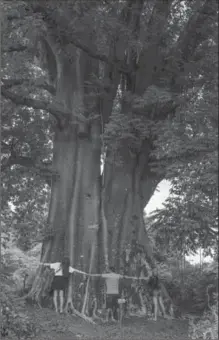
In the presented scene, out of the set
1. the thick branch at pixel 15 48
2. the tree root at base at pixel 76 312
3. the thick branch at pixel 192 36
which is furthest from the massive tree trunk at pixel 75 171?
the thick branch at pixel 192 36

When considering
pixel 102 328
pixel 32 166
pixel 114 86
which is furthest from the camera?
pixel 114 86

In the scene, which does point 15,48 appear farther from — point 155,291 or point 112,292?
point 155,291

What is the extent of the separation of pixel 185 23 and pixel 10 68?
3.77m

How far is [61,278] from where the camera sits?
9.62m

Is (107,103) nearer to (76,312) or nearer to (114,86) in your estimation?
(114,86)

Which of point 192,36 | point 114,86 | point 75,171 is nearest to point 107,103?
point 114,86

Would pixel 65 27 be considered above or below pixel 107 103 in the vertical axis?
above

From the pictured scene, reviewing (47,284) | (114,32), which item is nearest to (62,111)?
(114,32)

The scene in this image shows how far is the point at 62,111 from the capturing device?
1034 cm

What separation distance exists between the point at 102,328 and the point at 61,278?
1453 mm

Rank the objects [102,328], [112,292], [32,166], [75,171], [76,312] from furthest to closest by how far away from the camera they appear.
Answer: [75,171], [32,166], [112,292], [76,312], [102,328]

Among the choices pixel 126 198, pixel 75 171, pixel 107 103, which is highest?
pixel 107 103

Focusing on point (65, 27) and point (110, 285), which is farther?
point (110, 285)

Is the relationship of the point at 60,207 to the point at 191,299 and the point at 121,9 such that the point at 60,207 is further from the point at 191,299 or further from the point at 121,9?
the point at 121,9
